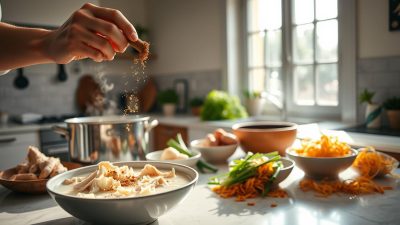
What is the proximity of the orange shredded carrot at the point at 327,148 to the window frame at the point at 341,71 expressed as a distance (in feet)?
4.90

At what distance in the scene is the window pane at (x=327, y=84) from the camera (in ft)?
8.70

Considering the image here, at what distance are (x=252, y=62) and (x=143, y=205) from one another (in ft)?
9.15

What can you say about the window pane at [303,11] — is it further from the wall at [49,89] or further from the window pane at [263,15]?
the wall at [49,89]

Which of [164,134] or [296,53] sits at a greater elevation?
[296,53]

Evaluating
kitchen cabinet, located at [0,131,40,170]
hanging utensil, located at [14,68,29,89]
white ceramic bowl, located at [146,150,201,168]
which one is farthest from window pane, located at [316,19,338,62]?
hanging utensil, located at [14,68,29,89]

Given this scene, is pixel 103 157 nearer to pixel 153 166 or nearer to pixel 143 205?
pixel 153 166

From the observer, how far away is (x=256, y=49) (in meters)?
3.28

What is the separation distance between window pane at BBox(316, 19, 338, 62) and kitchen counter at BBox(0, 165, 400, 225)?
1.82 meters

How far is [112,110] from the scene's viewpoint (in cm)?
360

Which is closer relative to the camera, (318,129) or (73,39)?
(73,39)

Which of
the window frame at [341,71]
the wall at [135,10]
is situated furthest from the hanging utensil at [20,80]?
the window frame at [341,71]

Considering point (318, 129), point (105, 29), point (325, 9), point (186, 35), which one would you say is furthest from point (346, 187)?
point (186, 35)

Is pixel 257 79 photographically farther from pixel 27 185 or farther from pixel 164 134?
pixel 27 185

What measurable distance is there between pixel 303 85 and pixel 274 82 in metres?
0.30
